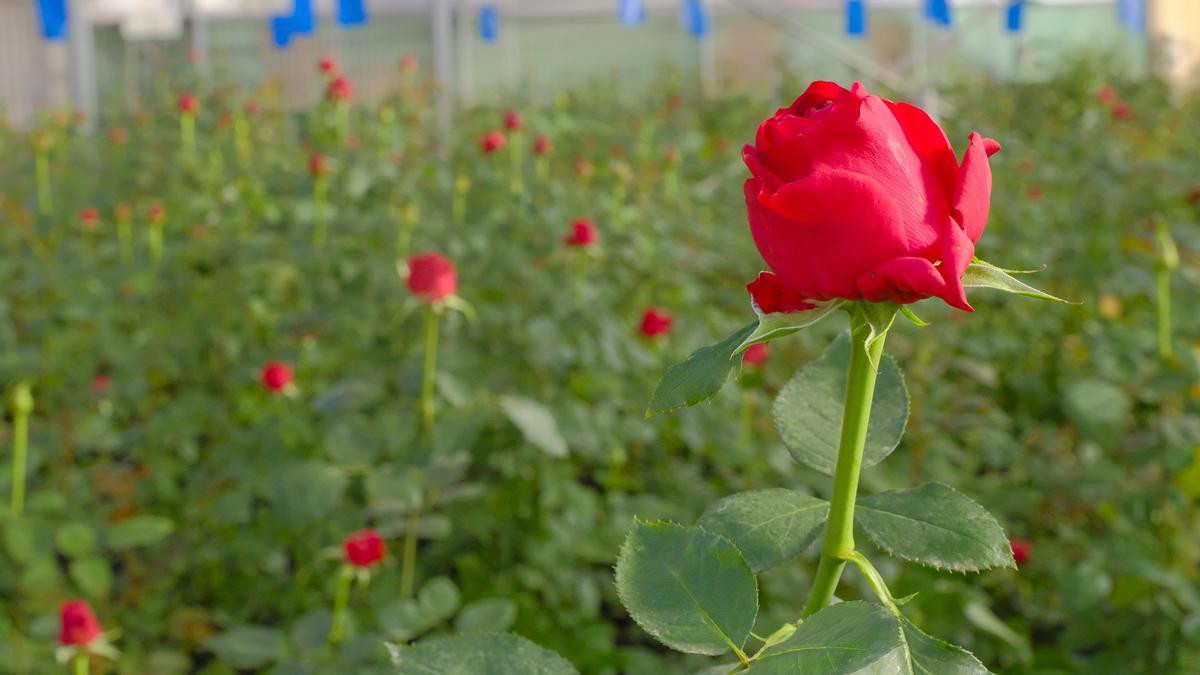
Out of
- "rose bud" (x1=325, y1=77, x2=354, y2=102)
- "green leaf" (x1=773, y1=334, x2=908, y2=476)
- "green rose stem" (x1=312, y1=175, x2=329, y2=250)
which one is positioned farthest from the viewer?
"rose bud" (x1=325, y1=77, x2=354, y2=102)

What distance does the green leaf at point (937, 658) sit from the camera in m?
0.31

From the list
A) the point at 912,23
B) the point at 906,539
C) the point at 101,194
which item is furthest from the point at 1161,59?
the point at 906,539

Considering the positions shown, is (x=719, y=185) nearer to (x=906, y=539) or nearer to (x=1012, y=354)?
(x=1012, y=354)

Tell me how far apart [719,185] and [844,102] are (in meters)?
3.01

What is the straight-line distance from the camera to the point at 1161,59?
251 inches

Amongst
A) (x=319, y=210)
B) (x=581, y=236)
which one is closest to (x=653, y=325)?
(x=581, y=236)

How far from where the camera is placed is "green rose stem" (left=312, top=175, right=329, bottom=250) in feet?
6.46

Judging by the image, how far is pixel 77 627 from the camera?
0.99m

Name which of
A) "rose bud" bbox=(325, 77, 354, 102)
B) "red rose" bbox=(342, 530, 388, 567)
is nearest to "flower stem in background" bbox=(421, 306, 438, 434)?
"red rose" bbox=(342, 530, 388, 567)

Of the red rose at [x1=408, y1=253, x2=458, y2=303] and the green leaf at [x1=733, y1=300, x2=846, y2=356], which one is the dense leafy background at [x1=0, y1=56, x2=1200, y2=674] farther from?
the green leaf at [x1=733, y1=300, x2=846, y2=356]

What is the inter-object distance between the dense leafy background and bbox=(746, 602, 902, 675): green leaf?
0.48 meters

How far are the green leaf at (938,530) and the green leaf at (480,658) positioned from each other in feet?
0.36

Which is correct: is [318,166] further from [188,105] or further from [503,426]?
[188,105]

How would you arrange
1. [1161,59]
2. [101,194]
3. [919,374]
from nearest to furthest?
[919,374] < [101,194] < [1161,59]
